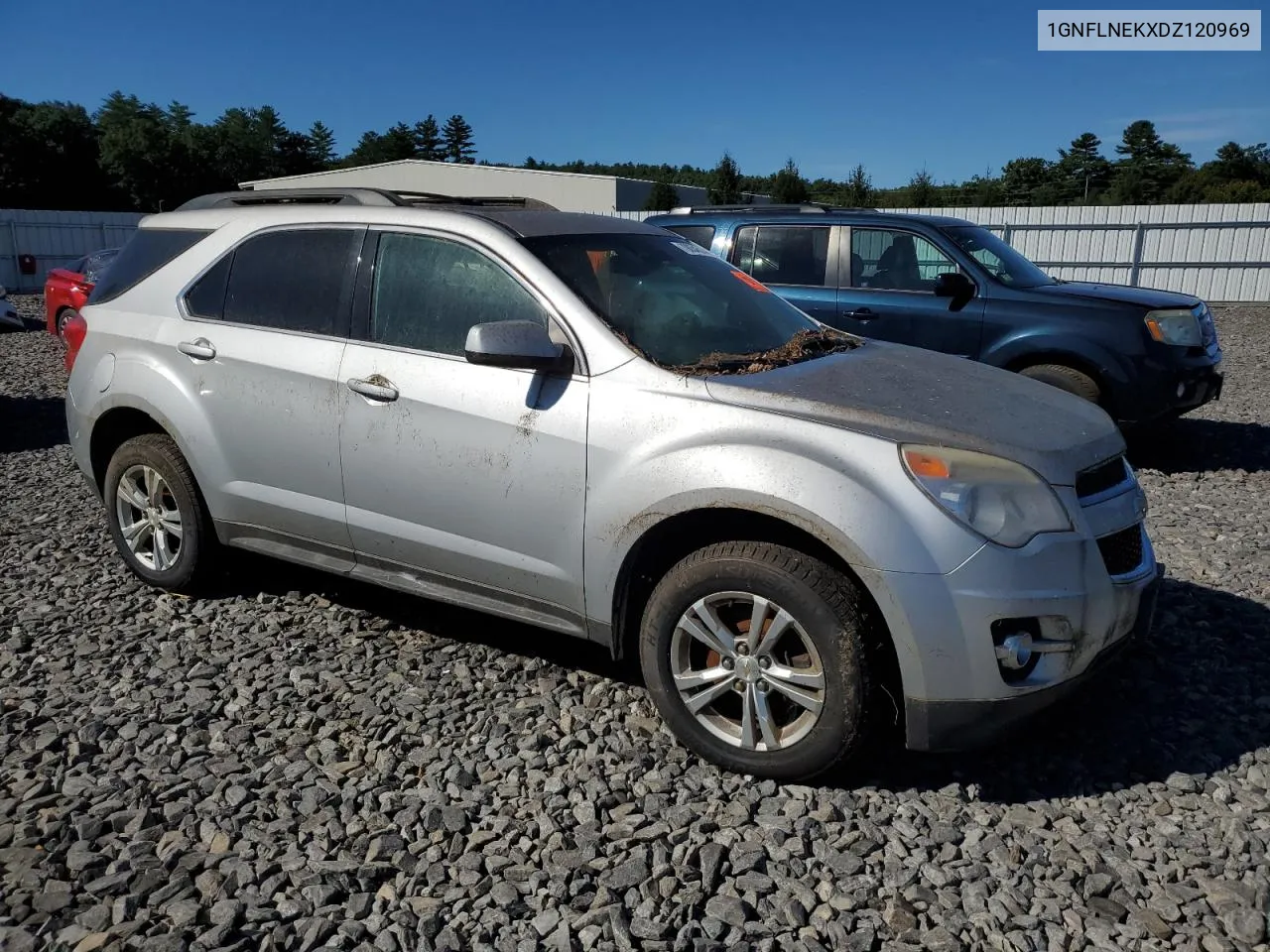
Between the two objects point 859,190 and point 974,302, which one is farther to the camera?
point 859,190

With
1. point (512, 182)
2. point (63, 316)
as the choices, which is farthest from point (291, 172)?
point (63, 316)

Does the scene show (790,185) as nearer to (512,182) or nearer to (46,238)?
(512,182)

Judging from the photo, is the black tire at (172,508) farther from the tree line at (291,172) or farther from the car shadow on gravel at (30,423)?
the tree line at (291,172)

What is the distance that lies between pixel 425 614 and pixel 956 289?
503cm

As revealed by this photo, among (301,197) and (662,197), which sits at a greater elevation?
(662,197)

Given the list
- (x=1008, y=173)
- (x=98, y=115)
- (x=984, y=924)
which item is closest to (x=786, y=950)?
(x=984, y=924)

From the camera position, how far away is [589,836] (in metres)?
3.07

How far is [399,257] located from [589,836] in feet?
7.86

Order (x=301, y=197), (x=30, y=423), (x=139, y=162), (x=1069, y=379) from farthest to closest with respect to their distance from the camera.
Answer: (x=139, y=162) → (x=30, y=423) → (x=1069, y=379) → (x=301, y=197)

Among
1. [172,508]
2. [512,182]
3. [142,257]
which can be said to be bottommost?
[172,508]

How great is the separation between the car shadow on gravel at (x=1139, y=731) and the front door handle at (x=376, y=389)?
2.22 metres

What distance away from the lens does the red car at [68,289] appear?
45.1ft

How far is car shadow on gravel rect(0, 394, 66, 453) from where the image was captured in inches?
344

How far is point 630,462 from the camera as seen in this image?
3.39 metres
